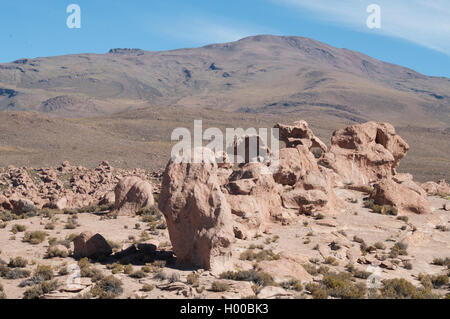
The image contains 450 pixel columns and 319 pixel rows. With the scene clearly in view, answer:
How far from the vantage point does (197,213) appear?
13289mm

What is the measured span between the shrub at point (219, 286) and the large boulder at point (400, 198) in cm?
1459

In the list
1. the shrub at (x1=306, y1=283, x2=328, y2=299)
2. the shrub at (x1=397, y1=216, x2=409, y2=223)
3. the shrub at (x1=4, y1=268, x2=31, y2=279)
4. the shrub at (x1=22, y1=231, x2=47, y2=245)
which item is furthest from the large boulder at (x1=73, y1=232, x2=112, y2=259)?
the shrub at (x1=397, y1=216, x2=409, y2=223)

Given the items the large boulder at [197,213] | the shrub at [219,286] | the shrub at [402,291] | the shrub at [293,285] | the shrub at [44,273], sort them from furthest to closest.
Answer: the large boulder at [197,213], the shrub at [44,273], the shrub at [402,291], the shrub at [293,285], the shrub at [219,286]

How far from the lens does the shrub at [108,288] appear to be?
10904 mm

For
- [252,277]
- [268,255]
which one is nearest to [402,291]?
[252,277]

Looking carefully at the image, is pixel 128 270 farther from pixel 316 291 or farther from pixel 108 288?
pixel 316 291

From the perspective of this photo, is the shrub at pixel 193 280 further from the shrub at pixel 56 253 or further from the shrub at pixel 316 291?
the shrub at pixel 56 253

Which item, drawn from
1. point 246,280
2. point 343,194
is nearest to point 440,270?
point 246,280

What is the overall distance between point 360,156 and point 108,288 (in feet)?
68.2

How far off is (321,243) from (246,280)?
19.7 ft

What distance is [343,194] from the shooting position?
25.3 meters

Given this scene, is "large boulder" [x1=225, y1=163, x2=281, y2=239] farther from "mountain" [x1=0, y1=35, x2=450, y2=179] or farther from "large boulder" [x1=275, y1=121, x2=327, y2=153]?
"mountain" [x1=0, y1=35, x2=450, y2=179]

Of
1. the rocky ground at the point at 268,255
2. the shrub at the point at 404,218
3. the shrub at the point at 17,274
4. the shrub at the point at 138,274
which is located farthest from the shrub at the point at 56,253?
the shrub at the point at 404,218
